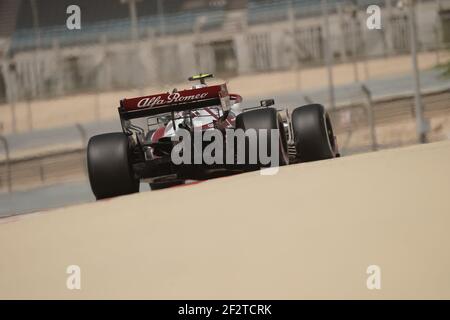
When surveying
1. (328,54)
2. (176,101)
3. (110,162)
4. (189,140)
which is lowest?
(110,162)

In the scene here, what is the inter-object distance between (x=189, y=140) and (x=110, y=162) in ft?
2.82

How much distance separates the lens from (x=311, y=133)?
35.3 ft

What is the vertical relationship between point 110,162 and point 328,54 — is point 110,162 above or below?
below

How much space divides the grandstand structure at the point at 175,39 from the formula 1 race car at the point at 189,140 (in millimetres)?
11167

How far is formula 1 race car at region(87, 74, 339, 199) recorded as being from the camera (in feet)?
32.3

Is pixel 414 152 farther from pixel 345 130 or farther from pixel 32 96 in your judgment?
pixel 32 96

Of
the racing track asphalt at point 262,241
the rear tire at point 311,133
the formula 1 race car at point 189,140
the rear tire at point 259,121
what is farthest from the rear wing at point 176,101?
the rear tire at point 311,133

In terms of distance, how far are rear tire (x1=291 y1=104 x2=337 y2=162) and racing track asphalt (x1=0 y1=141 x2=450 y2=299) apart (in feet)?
3.95

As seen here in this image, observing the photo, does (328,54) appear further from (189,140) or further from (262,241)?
(262,241)

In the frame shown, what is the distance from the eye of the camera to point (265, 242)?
6609mm

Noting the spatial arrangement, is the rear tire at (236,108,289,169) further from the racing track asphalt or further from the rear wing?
the racing track asphalt

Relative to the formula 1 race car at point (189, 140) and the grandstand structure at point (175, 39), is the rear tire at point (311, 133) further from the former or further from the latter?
the grandstand structure at point (175, 39)

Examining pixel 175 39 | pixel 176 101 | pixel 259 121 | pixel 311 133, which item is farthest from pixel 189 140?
pixel 175 39
